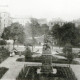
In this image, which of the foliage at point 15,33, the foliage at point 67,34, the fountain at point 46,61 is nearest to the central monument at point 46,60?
the fountain at point 46,61

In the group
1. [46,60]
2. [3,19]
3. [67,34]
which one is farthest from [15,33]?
[46,60]

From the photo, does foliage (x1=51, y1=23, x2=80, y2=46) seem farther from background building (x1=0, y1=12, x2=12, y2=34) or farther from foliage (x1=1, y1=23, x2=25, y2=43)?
background building (x1=0, y1=12, x2=12, y2=34)

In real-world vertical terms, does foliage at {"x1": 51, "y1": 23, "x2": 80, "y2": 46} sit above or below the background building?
below

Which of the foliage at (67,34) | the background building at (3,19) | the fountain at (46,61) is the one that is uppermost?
the background building at (3,19)

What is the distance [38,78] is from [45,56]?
3.44 meters

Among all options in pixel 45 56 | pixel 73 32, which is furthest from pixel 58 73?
pixel 73 32

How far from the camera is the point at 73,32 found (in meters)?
47.5

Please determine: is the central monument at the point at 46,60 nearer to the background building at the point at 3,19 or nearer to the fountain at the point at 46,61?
the fountain at the point at 46,61

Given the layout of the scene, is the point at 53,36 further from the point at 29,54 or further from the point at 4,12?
the point at 4,12

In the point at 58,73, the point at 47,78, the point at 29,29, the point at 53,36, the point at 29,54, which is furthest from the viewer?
the point at 29,29

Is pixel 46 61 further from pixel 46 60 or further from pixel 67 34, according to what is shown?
pixel 67 34

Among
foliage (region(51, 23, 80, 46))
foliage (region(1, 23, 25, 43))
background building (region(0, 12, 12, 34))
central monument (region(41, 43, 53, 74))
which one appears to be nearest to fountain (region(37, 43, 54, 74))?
central monument (region(41, 43, 53, 74))

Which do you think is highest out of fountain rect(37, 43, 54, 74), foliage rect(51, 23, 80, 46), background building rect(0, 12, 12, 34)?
background building rect(0, 12, 12, 34)

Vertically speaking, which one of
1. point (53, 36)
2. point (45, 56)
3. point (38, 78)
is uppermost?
point (53, 36)
